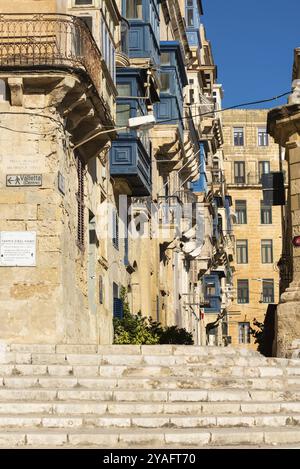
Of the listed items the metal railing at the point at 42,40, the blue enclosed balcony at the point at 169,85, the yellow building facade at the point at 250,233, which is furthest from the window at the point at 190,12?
the yellow building facade at the point at 250,233

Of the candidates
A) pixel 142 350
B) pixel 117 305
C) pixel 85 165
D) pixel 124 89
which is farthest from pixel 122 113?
pixel 142 350

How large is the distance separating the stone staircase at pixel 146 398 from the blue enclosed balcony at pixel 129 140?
35.9 ft

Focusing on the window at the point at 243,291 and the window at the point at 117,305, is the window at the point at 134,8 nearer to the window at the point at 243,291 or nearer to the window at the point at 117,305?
the window at the point at 117,305

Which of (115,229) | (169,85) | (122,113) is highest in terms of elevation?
(169,85)

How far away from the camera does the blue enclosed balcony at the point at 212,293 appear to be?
5130 centimetres

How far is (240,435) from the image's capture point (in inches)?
397

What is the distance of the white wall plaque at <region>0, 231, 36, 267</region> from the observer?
60.2 ft

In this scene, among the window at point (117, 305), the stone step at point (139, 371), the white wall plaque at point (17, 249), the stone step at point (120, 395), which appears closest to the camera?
the stone step at point (120, 395)

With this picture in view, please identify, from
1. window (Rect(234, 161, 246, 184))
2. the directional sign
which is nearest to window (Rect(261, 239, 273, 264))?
window (Rect(234, 161, 246, 184))

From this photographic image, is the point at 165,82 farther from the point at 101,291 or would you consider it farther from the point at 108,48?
the point at 101,291

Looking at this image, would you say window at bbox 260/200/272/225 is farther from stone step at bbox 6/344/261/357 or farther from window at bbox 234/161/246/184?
stone step at bbox 6/344/261/357

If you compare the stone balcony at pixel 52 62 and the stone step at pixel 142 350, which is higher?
the stone balcony at pixel 52 62

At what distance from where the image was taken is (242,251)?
7112cm

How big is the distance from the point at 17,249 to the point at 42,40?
12.4ft
